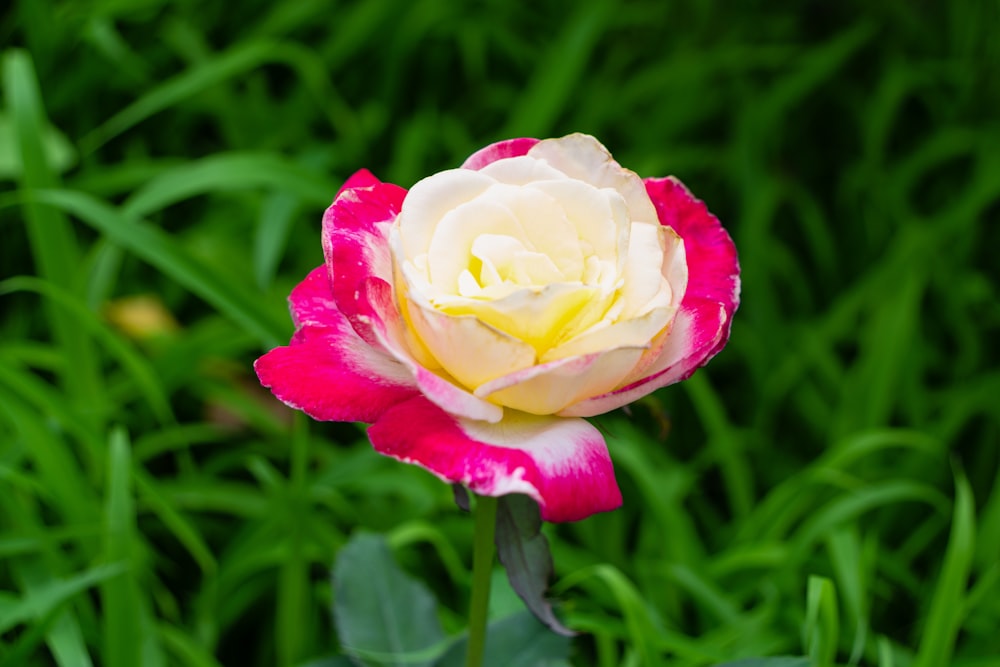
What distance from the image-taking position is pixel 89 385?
40.9 inches

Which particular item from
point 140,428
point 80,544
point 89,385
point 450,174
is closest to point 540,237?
point 450,174

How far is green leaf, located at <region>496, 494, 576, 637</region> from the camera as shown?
44 cm

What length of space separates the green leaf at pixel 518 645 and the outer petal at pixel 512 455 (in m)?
0.24

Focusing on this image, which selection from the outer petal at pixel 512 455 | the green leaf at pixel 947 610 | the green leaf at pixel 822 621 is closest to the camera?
the outer petal at pixel 512 455

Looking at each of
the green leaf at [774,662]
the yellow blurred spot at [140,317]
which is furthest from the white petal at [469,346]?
the yellow blurred spot at [140,317]

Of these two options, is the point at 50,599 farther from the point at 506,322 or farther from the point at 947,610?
the point at 947,610

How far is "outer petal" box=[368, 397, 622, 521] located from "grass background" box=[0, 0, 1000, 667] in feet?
0.35

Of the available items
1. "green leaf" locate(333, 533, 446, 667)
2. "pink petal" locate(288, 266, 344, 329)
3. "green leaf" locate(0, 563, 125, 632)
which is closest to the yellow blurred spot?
"green leaf" locate(0, 563, 125, 632)

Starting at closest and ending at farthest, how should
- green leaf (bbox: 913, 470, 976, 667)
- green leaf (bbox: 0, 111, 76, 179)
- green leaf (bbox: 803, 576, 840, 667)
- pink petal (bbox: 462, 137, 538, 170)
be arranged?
pink petal (bbox: 462, 137, 538, 170) → green leaf (bbox: 803, 576, 840, 667) → green leaf (bbox: 913, 470, 976, 667) → green leaf (bbox: 0, 111, 76, 179)

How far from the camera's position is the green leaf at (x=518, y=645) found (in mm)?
624

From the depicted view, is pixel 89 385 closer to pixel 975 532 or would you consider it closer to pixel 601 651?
pixel 601 651

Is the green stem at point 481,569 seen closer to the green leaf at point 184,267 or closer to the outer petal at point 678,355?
the outer petal at point 678,355

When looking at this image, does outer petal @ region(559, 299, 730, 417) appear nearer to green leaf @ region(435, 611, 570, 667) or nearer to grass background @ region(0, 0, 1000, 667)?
grass background @ region(0, 0, 1000, 667)

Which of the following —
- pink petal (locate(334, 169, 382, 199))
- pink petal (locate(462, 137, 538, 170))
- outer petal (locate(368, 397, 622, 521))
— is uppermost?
pink petal (locate(462, 137, 538, 170))
